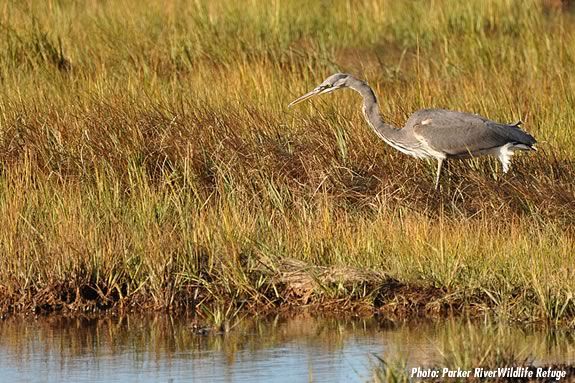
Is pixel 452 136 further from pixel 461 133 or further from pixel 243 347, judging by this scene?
pixel 243 347

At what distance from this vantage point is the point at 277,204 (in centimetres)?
747

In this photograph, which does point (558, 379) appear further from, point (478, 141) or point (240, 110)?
point (240, 110)

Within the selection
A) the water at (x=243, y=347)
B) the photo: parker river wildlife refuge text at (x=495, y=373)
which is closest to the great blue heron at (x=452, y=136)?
the water at (x=243, y=347)

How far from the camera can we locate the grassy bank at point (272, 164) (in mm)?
6469

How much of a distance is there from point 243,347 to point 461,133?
2.92 metres

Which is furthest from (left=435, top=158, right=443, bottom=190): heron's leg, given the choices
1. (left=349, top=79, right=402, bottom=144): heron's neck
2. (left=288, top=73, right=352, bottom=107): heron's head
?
(left=288, top=73, right=352, bottom=107): heron's head

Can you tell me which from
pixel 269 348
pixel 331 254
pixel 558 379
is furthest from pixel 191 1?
pixel 558 379

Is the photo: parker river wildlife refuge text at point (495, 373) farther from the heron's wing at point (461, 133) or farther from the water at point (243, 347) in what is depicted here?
the heron's wing at point (461, 133)

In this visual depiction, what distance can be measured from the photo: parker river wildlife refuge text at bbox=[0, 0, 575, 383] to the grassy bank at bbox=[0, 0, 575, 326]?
0.02 meters

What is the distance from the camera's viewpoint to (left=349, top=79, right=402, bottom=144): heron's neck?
8312mm

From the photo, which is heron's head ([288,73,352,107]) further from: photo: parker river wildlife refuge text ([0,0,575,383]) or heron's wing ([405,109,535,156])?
heron's wing ([405,109,535,156])

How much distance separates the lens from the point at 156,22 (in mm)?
11742

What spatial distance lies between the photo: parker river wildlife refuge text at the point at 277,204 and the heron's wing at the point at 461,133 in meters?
0.02

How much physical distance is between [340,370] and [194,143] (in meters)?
3.26
